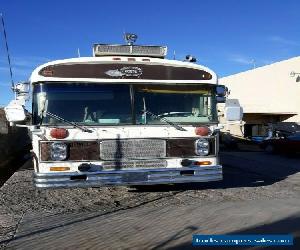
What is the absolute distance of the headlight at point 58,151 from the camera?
811cm

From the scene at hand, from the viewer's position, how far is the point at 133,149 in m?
8.42

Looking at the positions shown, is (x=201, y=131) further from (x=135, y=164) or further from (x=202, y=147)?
(x=135, y=164)

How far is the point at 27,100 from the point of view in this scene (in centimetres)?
843

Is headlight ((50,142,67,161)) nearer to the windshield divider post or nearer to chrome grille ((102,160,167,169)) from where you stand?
chrome grille ((102,160,167,169))

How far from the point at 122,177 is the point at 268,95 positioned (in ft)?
91.3

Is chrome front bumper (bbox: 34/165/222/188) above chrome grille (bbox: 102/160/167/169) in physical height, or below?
below

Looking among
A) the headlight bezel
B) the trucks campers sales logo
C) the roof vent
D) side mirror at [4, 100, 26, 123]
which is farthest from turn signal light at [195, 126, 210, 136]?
side mirror at [4, 100, 26, 123]

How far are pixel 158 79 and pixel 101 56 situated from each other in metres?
1.27

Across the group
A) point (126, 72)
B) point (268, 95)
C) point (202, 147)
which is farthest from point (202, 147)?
point (268, 95)

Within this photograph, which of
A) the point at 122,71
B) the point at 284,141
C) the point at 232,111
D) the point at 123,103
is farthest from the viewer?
the point at 284,141

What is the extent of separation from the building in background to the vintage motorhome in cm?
2025

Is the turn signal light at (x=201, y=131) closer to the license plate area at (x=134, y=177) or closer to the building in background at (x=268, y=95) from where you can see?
the license plate area at (x=134, y=177)

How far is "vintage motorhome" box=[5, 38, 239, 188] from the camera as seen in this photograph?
8.16 meters

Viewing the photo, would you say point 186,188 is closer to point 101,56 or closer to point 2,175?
point 101,56
